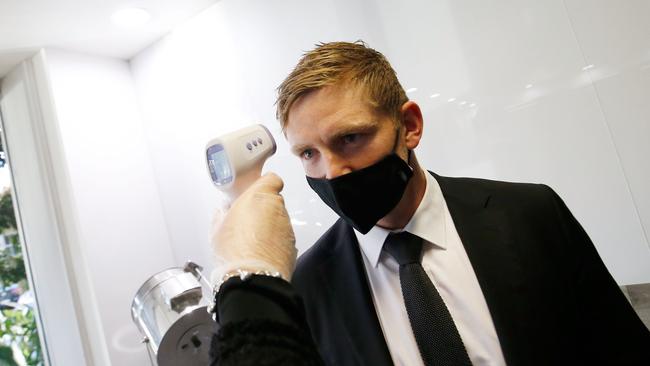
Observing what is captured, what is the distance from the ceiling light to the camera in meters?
2.40

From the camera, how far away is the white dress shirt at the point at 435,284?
0.95m

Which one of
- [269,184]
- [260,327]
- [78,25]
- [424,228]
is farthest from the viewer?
[78,25]

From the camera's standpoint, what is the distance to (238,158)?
1096 mm

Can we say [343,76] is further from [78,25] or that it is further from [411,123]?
[78,25]

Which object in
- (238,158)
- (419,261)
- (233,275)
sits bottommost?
(419,261)

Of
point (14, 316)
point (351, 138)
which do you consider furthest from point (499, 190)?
point (14, 316)

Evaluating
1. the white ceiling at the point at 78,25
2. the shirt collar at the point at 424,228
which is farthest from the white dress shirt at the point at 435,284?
the white ceiling at the point at 78,25

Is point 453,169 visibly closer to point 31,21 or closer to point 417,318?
point 417,318

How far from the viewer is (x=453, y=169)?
179 centimetres

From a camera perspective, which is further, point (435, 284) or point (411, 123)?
point (411, 123)

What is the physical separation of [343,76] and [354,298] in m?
0.54

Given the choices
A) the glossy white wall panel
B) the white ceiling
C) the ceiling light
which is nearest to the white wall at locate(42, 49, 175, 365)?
the white ceiling

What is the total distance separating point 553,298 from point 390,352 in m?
0.39

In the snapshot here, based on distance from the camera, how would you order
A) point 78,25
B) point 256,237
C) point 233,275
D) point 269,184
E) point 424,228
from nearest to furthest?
point 233,275
point 256,237
point 269,184
point 424,228
point 78,25
